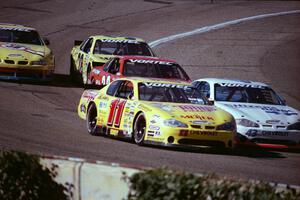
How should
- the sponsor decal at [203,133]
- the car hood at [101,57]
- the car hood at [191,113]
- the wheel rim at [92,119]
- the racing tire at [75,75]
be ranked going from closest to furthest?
1. the sponsor decal at [203,133]
2. the car hood at [191,113]
3. the wheel rim at [92,119]
4. the car hood at [101,57]
5. the racing tire at [75,75]

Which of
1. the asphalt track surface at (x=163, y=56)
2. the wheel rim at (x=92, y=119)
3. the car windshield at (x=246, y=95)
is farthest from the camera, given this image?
the car windshield at (x=246, y=95)

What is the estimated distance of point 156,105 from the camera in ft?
45.6

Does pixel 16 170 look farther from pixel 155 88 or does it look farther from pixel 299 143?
pixel 299 143

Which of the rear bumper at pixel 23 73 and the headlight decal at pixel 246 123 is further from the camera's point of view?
the rear bumper at pixel 23 73

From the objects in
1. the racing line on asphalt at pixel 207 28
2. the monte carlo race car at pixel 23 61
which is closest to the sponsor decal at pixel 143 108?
the monte carlo race car at pixel 23 61

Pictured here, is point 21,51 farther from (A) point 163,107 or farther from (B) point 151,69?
(A) point 163,107

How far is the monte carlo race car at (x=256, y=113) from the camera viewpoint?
583 inches

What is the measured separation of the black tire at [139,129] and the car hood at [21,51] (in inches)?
305

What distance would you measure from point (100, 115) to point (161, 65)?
413 cm

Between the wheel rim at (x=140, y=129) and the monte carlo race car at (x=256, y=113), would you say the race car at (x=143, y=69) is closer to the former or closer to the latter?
the monte carlo race car at (x=256, y=113)

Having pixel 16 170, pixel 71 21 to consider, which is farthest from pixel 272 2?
pixel 16 170

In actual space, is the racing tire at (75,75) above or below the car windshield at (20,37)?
below

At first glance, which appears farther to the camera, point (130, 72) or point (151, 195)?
point (130, 72)

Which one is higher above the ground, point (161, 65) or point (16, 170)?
point (161, 65)
